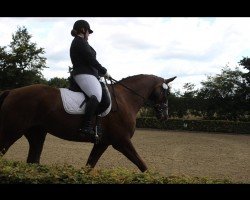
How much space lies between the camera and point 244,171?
1162 centimetres

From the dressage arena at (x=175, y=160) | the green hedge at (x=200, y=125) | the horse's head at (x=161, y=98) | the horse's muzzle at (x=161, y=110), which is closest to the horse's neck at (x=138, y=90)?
the horse's head at (x=161, y=98)

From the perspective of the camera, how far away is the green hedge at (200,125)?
30984 millimetres

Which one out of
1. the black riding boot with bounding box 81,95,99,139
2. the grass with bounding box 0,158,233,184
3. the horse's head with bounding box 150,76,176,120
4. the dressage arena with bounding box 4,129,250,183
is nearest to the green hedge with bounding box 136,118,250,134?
the dressage arena with bounding box 4,129,250,183

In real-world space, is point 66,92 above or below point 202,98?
below

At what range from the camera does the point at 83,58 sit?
6836mm

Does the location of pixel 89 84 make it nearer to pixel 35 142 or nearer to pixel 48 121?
pixel 48 121

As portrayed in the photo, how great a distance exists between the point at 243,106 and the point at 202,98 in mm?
4184

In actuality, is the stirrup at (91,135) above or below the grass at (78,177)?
above

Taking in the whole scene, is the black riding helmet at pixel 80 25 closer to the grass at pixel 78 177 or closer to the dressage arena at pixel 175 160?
the grass at pixel 78 177

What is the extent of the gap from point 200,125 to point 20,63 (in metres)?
27.0

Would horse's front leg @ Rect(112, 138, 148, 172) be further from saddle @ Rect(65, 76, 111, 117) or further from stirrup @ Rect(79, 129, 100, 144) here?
saddle @ Rect(65, 76, 111, 117)

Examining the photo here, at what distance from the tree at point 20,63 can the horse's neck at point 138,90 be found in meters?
39.3
